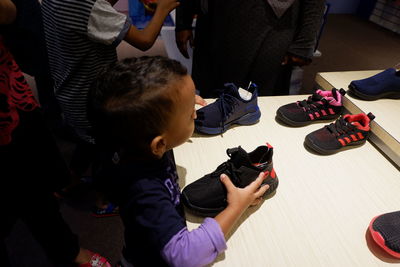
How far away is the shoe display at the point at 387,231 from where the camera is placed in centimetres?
58

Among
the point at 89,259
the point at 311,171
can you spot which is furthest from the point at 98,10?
the point at 89,259

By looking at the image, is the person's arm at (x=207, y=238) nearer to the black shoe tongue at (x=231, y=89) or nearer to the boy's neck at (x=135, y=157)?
the boy's neck at (x=135, y=157)

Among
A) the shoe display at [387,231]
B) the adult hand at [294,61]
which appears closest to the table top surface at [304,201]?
the shoe display at [387,231]

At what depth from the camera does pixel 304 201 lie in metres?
0.70

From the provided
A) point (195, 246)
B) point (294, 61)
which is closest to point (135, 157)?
point (195, 246)

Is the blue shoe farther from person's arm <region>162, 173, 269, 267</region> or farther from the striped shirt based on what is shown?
the striped shirt

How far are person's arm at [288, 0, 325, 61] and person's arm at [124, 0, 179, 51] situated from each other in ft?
→ 1.62

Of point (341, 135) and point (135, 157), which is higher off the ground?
point (135, 157)

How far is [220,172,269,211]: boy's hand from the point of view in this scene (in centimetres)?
63

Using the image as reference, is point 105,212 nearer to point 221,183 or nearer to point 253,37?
point 221,183

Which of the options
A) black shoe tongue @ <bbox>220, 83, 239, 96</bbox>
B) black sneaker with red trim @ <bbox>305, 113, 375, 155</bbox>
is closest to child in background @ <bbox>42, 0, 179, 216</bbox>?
black shoe tongue @ <bbox>220, 83, 239, 96</bbox>

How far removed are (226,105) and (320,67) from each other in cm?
219

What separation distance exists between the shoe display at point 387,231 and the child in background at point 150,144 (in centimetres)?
30

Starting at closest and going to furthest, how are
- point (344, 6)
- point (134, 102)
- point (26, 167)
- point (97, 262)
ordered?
point (134, 102)
point (26, 167)
point (97, 262)
point (344, 6)
